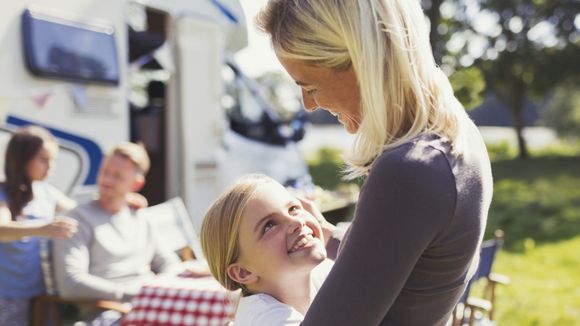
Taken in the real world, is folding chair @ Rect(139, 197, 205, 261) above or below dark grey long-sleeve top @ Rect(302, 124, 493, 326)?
below

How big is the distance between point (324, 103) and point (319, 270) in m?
0.48

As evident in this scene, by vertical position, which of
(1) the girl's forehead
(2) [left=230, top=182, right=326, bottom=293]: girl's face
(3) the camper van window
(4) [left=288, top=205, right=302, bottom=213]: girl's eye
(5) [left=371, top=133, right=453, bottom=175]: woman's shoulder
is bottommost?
(2) [left=230, top=182, right=326, bottom=293]: girl's face

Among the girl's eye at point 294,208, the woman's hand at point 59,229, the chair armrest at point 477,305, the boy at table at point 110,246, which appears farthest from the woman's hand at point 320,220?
the boy at table at point 110,246

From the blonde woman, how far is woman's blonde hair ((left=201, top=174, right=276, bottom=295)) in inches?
13.3

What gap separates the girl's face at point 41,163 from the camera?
3.62 meters

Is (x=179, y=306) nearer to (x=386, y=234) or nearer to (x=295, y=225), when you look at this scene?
(x=295, y=225)

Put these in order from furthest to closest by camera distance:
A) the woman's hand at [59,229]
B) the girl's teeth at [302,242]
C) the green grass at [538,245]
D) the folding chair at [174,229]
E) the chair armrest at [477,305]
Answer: the green grass at [538,245]
the folding chair at [174,229]
the chair armrest at [477,305]
the woman's hand at [59,229]
the girl's teeth at [302,242]

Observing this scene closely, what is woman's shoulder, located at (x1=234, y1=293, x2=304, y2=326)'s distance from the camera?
4.52 ft

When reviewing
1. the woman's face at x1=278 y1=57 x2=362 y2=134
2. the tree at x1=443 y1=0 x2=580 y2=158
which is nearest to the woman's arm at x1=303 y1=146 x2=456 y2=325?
the woman's face at x1=278 y1=57 x2=362 y2=134

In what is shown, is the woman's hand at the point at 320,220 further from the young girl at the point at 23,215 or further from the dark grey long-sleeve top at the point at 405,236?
the young girl at the point at 23,215

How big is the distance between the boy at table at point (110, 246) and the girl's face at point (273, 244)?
7.23 ft

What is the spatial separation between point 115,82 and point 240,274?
3.88 meters

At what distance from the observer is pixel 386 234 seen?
1.03 metres

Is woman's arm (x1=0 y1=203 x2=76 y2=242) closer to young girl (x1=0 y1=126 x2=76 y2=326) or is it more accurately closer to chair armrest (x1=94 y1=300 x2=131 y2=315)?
young girl (x1=0 y1=126 x2=76 y2=326)
